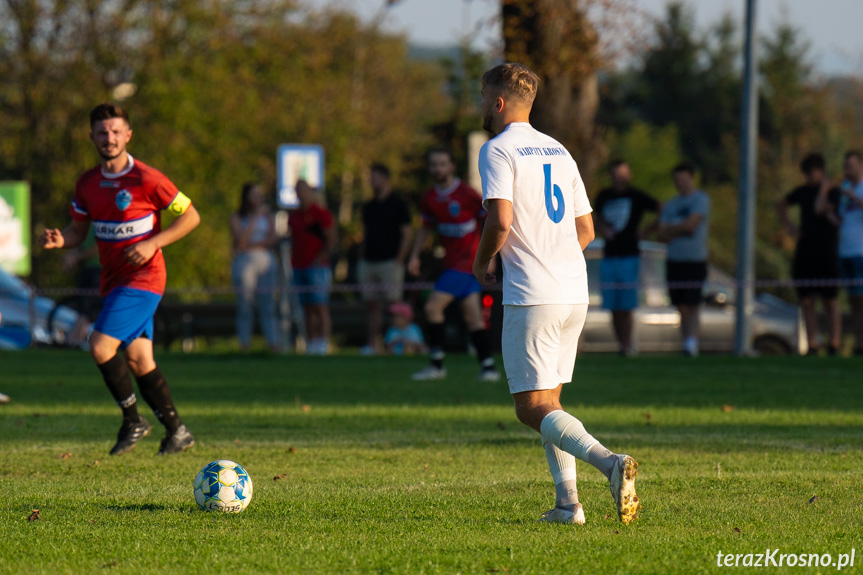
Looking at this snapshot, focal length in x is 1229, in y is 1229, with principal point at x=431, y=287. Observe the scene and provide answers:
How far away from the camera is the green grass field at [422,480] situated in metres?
4.40

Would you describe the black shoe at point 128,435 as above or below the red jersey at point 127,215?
below

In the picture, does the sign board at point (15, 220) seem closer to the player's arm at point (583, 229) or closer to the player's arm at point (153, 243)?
the player's arm at point (153, 243)

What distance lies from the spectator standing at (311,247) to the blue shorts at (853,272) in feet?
20.2

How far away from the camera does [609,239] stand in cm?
1484

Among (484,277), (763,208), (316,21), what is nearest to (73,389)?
(484,277)

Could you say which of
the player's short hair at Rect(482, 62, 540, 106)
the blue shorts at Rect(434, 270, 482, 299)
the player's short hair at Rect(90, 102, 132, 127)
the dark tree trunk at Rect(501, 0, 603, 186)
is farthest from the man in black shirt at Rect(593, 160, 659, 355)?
the player's short hair at Rect(482, 62, 540, 106)

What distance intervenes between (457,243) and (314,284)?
3815mm

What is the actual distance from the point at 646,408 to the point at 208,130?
64.3 ft

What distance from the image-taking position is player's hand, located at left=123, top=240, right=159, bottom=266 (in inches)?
277

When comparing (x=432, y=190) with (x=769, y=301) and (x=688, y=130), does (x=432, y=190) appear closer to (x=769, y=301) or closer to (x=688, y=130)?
(x=769, y=301)

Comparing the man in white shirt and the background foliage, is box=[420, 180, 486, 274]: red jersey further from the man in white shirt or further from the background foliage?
the background foliage

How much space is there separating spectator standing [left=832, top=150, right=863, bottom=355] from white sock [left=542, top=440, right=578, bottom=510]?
32.3 feet

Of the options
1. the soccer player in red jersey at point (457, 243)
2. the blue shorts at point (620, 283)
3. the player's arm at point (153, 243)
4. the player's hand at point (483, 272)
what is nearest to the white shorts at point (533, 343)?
the player's hand at point (483, 272)

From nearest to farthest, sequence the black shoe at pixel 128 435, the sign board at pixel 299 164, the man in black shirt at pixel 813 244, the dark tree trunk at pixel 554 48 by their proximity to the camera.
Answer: the black shoe at pixel 128 435 → the man in black shirt at pixel 813 244 → the dark tree trunk at pixel 554 48 → the sign board at pixel 299 164
